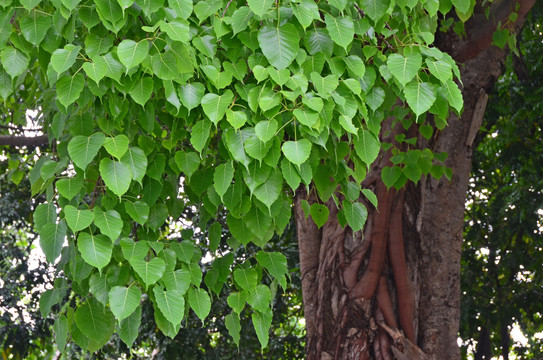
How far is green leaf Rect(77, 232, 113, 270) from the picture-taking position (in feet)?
7.93

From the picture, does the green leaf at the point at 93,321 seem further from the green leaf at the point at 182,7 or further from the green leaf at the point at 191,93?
the green leaf at the point at 182,7

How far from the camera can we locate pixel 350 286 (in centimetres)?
405

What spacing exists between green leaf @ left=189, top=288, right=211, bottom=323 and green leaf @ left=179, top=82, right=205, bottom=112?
66 cm

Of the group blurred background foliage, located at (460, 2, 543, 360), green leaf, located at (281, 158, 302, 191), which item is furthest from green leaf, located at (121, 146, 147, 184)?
blurred background foliage, located at (460, 2, 543, 360)

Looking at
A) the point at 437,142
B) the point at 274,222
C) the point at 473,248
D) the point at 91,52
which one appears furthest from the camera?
the point at 473,248

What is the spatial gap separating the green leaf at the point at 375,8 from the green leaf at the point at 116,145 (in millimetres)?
→ 951

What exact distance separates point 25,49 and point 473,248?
5638mm

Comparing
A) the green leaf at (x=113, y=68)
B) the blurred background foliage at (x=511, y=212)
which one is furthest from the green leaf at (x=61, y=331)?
the blurred background foliage at (x=511, y=212)

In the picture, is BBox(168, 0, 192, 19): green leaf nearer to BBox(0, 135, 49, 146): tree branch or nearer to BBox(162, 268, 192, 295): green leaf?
BBox(162, 268, 192, 295): green leaf

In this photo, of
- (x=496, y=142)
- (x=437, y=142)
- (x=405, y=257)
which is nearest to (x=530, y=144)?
(x=496, y=142)

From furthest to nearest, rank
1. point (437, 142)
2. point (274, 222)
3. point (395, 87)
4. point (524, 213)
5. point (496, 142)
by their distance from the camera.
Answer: point (496, 142), point (524, 213), point (437, 142), point (395, 87), point (274, 222)

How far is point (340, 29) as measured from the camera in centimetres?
249

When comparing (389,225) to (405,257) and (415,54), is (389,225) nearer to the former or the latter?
(405,257)

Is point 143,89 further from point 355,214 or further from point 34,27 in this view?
point 355,214
